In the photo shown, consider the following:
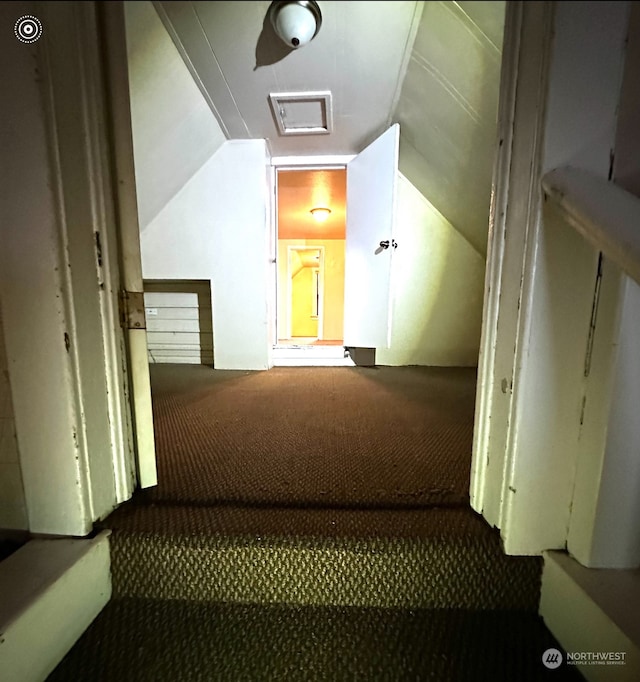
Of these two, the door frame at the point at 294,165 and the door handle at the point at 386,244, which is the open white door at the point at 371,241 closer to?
the door handle at the point at 386,244

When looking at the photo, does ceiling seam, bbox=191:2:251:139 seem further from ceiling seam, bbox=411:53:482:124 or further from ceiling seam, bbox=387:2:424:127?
ceiling seam, bbox=411:53:482:124

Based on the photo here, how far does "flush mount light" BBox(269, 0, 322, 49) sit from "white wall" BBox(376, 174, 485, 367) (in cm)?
181

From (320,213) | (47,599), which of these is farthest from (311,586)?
(320,213)

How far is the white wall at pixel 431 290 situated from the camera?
2.30m

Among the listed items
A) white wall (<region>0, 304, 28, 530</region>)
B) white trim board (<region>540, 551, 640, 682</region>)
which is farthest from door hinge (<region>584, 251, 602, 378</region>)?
white wall (<region>0, 304, 28, 530</region>)

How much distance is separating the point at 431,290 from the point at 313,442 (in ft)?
6.01

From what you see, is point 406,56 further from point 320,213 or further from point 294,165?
point 320,213

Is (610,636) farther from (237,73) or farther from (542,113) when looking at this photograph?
(237,73)

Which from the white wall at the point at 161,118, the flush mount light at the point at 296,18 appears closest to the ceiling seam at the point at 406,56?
the flush mount light at the point at 296,18

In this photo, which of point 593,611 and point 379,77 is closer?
point 593,611

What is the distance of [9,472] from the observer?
1.93ft

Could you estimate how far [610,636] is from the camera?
432 mm

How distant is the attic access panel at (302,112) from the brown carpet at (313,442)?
1.40 m

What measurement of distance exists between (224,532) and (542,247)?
81 centimetres
